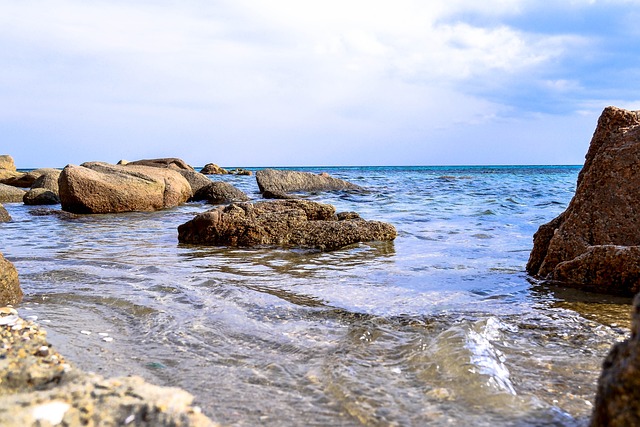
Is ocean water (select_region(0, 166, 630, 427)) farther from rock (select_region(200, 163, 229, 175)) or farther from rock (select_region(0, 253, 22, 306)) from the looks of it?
rock (select_region(200, 163, 229, 175))

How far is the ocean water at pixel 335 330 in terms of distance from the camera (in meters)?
2.17

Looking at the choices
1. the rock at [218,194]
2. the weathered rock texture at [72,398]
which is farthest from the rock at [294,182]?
the weathered rock texture at [72,398]

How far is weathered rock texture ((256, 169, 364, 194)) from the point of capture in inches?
711

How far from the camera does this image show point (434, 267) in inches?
212

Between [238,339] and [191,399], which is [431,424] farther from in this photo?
[238,339]

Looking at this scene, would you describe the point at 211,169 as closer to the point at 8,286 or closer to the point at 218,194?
the point at 218,194

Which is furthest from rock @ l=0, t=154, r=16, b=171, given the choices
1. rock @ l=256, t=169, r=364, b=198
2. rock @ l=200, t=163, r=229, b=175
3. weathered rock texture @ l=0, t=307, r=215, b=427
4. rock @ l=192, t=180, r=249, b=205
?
weathered rock texture @ l=0, t=307, r=215, b=427

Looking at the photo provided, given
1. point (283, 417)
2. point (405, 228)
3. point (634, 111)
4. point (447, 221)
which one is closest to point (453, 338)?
point (283, 417)

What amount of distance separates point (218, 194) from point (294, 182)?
4.20 m

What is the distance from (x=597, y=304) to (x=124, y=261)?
412 centimetres

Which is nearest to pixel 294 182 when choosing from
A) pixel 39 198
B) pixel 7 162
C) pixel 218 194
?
pixel 218 194

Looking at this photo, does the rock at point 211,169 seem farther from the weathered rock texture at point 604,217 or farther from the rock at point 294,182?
the weathered rock texture at point 604,217

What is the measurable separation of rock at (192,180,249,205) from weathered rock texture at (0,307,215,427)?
1256 centimetres

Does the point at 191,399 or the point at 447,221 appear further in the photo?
the point at 447,221
